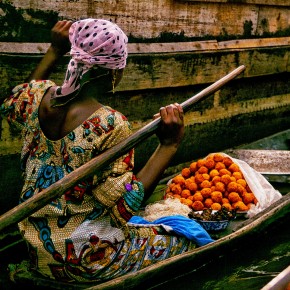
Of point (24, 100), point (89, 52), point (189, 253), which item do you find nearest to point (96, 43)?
point (89, 52)

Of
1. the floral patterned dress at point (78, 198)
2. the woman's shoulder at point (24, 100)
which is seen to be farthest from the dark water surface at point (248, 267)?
the woman's shoulder at point (24, 100)

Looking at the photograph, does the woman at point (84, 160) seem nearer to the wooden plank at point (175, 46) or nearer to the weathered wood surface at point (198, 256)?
the weathered wood surface at point (198, 256)

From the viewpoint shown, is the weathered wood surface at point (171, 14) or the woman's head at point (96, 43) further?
the weathered wood surface at point (171, 14)

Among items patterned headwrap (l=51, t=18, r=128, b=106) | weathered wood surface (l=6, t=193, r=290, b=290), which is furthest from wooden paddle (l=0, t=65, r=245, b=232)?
weathered wood surface (l=6, t=193, r=290, b=290)

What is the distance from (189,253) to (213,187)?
1.31 m

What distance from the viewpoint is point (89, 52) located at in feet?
8.16

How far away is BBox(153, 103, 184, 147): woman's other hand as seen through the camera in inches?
108

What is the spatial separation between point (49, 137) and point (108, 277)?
880 mm

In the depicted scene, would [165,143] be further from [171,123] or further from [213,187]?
[213,187]

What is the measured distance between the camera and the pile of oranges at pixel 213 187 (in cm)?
436

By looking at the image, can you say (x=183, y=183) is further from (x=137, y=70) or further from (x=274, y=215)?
(x=137, y=70)

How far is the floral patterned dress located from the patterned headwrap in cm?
18

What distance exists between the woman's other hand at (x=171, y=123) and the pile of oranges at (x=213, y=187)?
63.2 inches

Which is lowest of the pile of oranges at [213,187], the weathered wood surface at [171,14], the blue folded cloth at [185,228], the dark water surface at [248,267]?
the dark water surface at [248,267]
